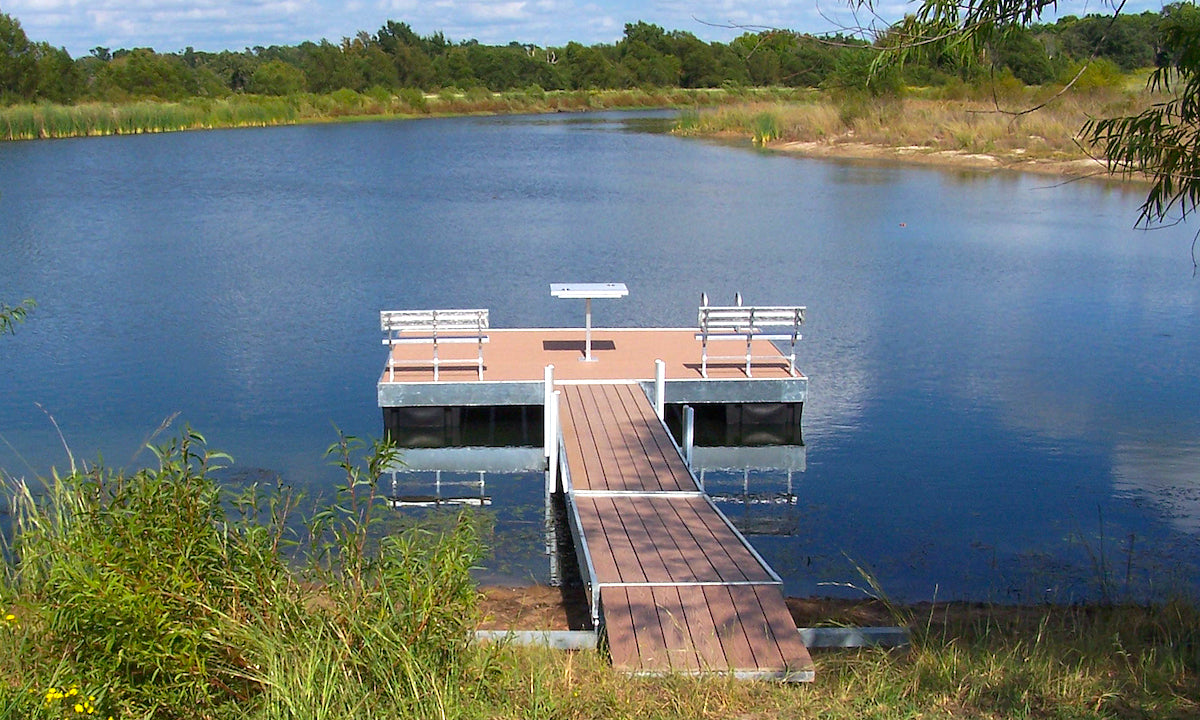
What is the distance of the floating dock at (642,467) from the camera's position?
5.54 meters

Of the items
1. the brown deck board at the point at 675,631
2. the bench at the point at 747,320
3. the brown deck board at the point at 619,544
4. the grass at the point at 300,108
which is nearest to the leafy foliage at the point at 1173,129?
the brown deck board at the point at 675,631

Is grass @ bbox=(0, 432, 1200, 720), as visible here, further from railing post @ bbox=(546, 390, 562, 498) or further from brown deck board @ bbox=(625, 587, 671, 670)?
railing post @ bbox=(546, 390, 562, 498)

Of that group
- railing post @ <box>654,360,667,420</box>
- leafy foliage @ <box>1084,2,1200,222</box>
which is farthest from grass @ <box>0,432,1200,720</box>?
railing post @ <box>654,360,667,420</box>

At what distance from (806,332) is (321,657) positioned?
10047 millimetres

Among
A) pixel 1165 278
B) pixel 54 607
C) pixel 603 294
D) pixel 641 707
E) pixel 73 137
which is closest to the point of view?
pixel 54 607

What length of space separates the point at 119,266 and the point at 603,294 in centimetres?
985

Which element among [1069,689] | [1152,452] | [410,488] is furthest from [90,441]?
[1152,452]

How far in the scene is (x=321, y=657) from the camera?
4109 mm

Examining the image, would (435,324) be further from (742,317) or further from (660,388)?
(742,317)

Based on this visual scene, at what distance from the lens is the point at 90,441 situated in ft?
31.6

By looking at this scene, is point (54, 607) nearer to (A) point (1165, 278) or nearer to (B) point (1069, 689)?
(B) point (1069, 689)

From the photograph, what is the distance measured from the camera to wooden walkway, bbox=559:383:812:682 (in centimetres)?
537

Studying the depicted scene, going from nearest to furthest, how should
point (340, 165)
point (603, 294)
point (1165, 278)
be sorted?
point (603, 294) → point (1165, 278) → point (340, 165)

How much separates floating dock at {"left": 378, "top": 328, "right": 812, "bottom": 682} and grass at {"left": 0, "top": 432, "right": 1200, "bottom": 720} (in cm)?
51
